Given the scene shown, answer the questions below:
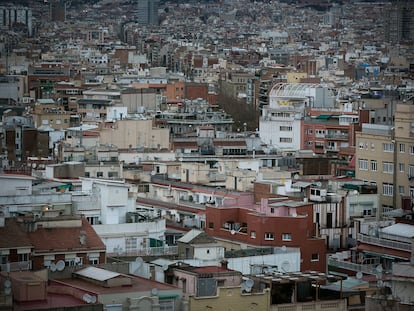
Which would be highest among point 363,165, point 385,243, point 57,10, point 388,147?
point 57,10

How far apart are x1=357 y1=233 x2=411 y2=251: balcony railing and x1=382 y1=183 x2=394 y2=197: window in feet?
24.8

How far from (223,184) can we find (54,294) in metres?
14.3

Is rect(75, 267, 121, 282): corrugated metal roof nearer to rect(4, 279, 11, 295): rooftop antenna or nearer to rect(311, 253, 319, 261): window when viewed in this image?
rect(4, 279, 11, 295): rooftop antenna

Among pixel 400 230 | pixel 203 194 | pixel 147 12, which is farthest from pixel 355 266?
pixel 147 12

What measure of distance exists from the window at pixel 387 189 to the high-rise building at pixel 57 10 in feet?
419

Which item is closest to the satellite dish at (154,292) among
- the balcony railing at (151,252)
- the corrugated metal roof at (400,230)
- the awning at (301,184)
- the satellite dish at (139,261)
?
the satellite dish at (139,261)

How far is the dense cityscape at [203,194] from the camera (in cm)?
2425

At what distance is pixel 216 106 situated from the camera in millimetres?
70125

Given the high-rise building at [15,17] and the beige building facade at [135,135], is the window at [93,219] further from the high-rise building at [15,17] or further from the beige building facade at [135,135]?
the high-rise building at [15,17]

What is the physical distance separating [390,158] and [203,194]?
453 centimetres

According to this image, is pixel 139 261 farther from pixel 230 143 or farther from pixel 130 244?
pixel 230 143

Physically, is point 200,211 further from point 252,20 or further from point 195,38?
point 252,20

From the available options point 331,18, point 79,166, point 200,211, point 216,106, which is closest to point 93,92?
point 216,106

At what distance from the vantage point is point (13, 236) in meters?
26.4
